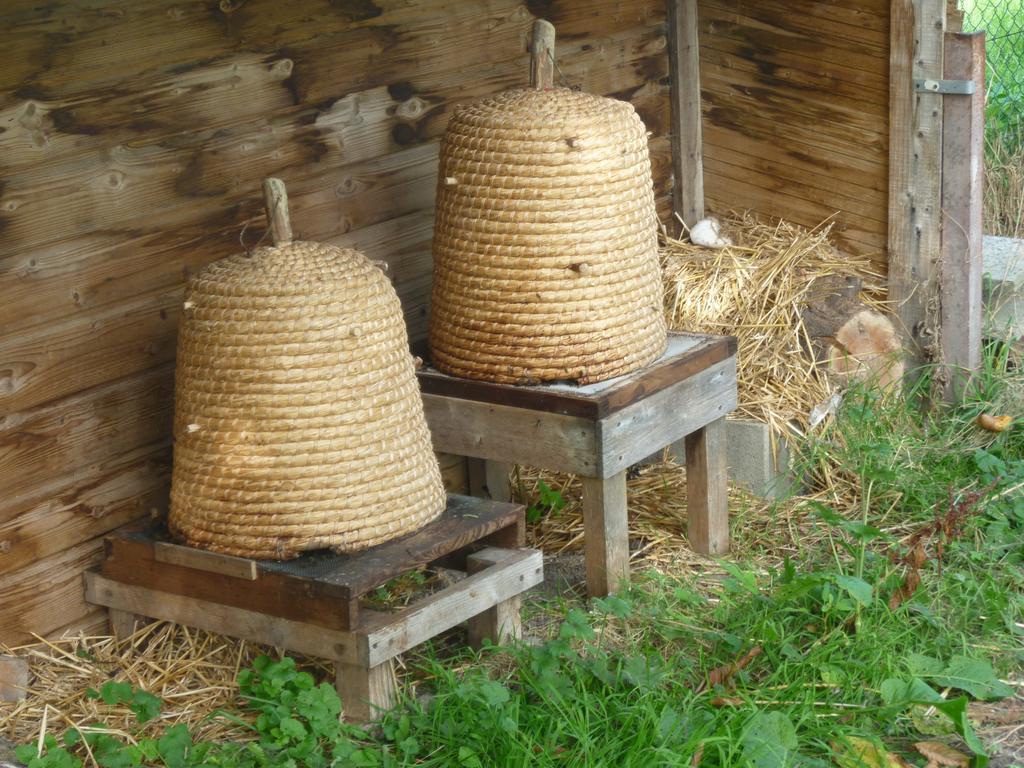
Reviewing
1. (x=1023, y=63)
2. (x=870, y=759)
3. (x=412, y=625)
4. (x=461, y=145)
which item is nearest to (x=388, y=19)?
(x=461, y=145)

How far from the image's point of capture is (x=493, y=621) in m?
3.34

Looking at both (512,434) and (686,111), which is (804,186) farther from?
(512,434)

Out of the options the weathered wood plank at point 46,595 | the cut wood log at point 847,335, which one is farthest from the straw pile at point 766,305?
the weathered wood plank at point 46,595

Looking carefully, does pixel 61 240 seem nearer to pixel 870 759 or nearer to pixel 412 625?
pixel 412 625

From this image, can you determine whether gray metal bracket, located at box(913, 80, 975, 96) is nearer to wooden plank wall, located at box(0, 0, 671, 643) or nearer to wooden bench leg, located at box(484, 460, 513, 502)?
wooden plank wall, located at box(0, 0, 671, 643)

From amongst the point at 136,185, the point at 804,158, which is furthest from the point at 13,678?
the point at 804,158

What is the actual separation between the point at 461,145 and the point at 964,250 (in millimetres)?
1941

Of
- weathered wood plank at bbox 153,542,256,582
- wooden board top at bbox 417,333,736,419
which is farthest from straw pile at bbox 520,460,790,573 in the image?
weathered wood plank at bbox 153,542,256,582

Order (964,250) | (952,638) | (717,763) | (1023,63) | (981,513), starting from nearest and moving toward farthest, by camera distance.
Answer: (717,763) < (952,638) < (981,513) < (964,250) < (1023,63)

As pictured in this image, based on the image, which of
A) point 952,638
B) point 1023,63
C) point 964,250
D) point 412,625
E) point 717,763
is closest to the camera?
point 717,763

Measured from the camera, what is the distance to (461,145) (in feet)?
11.2

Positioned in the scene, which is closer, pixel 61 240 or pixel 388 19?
pixel 61 240

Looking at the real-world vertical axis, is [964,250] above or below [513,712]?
above

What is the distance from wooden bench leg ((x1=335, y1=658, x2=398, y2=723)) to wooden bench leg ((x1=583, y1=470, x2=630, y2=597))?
72 centimetres
